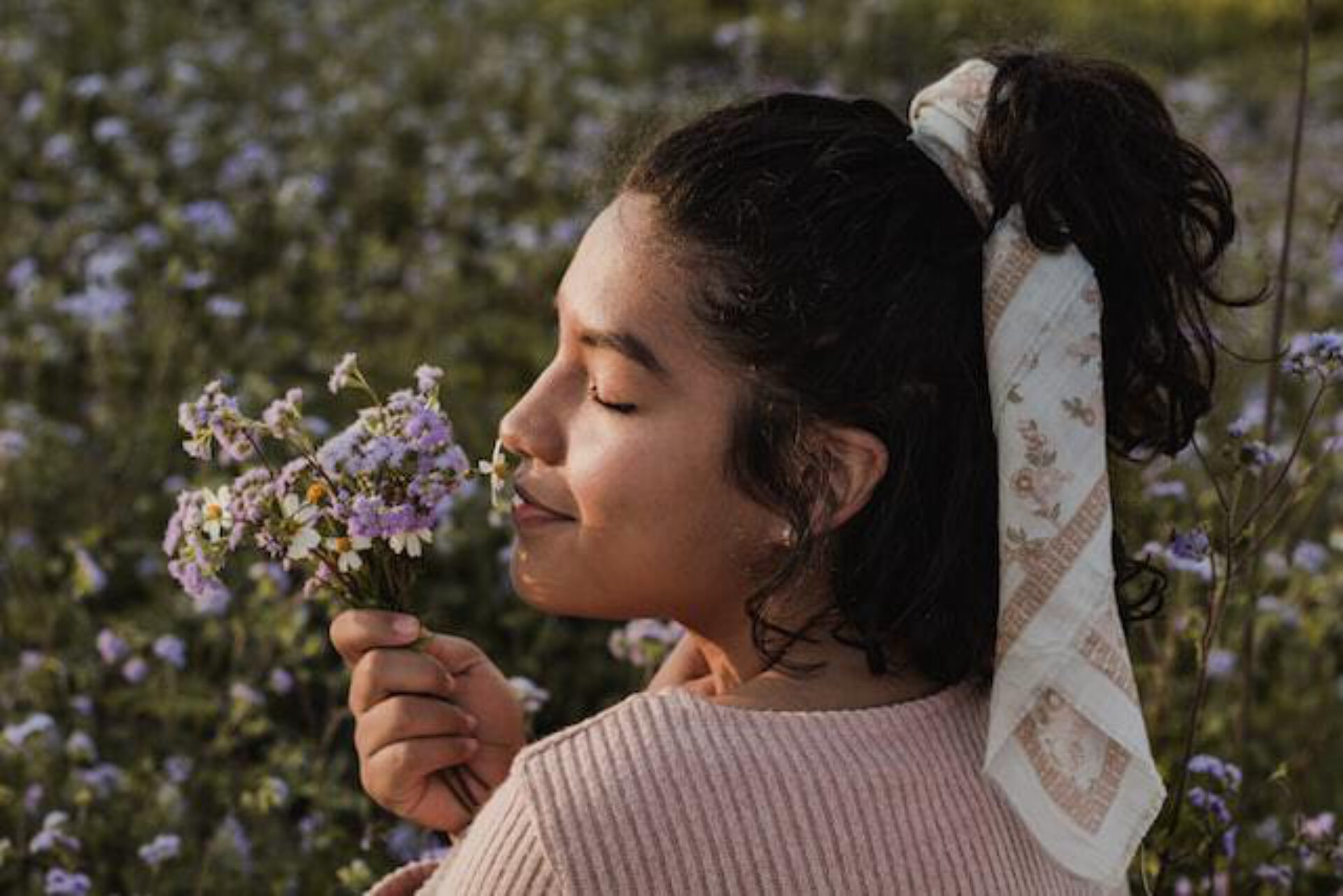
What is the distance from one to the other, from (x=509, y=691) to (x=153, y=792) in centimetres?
95

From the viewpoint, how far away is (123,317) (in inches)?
167

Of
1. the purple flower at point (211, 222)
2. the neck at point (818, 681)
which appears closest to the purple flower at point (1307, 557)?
the neck at point (818, 681)

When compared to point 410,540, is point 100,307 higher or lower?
lower

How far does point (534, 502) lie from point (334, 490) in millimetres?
206

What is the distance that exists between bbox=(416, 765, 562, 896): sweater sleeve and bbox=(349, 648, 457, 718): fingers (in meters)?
0.28

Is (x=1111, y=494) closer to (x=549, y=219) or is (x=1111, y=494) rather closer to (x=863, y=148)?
(x=863, y=148)

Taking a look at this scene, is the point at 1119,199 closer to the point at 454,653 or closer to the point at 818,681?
the point at 818,681

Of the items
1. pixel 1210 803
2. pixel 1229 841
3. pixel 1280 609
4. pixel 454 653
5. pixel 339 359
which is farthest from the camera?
pixel 339 359

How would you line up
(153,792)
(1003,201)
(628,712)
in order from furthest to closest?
(153,792)
(1003,201)
(628,712)

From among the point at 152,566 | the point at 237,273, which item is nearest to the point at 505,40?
the point at 237,273

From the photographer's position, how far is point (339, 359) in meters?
4.68

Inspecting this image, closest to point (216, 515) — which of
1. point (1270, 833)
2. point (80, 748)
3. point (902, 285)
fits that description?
point (902, 285)

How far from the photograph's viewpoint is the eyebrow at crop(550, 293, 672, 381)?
1974 mm

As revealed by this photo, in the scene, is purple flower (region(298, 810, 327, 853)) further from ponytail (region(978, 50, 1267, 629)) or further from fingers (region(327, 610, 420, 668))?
ponytail (region(978, 50, 1267, 629))
